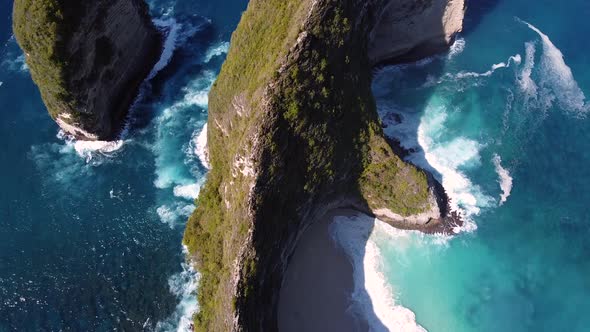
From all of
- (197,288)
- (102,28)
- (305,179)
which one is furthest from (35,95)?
(305,179)

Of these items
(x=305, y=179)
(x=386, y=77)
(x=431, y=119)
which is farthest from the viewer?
(x=386, y=77)

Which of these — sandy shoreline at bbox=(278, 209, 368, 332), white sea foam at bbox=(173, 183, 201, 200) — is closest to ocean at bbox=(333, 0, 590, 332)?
sandy shoreline at bbox=(278, 209, 368, 332)

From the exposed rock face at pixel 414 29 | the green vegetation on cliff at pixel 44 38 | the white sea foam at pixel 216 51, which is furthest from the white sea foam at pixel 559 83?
the green vegetation on cliff at pixel 44 38

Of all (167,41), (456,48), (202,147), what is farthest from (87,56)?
(456,48)

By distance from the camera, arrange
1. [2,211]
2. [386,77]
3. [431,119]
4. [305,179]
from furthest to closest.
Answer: [386,77]
[431,119]
[2,211]
[305,179]

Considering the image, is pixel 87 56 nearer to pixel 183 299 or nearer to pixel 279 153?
pixel 279 153

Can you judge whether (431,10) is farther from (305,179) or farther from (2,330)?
(2,330)

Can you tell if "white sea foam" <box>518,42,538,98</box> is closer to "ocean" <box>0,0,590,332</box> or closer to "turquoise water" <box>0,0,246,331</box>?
"ocean" <box>0,0,590,332</box>
